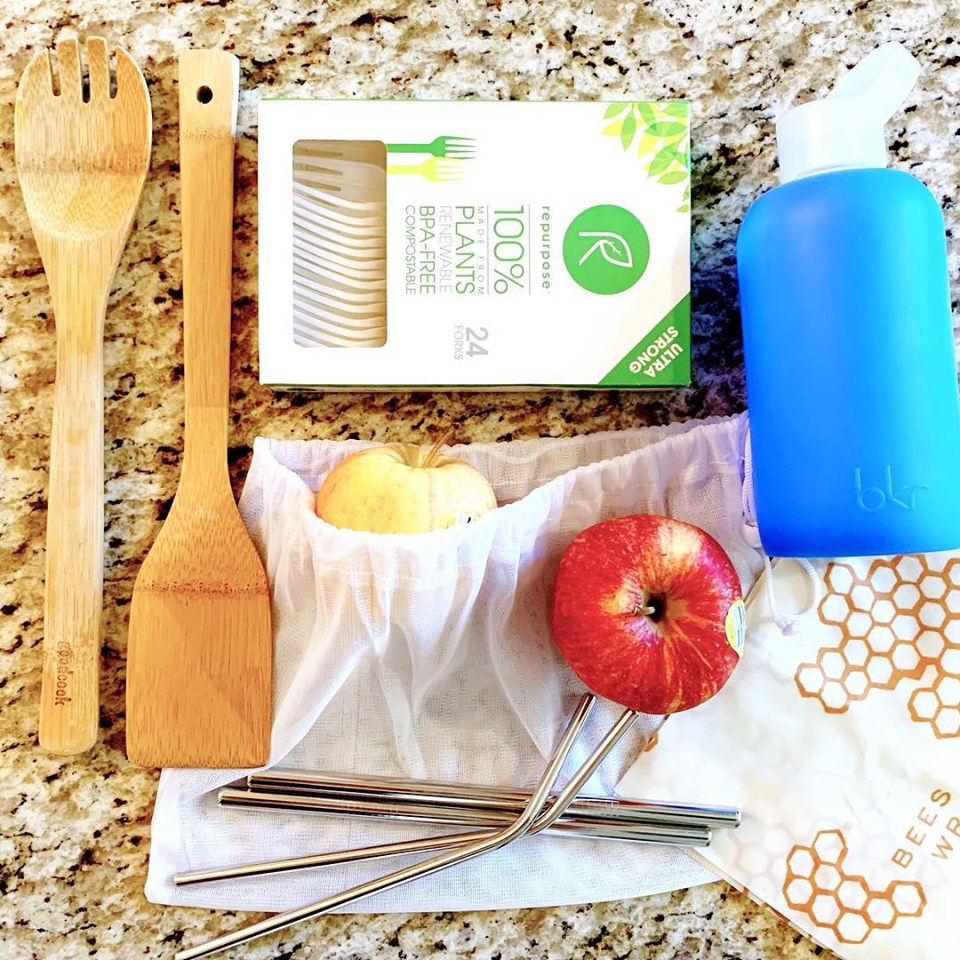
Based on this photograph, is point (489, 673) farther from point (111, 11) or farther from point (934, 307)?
point (111, 11)

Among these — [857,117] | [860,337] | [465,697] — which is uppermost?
[857,117]

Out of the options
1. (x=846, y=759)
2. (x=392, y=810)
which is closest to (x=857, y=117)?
(x=846, y=759)

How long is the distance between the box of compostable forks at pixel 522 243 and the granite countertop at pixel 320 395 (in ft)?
0.19

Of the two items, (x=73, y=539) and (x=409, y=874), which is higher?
(x=73, y=539)

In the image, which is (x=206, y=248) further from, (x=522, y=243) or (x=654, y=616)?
(x=654, y=616)

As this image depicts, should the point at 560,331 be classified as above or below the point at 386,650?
above

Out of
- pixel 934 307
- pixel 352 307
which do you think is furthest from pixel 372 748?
pixel 934 307

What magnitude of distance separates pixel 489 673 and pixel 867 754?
261 millimetres

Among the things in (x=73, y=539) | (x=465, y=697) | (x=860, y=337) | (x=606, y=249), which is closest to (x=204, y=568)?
(x=73, y=539)

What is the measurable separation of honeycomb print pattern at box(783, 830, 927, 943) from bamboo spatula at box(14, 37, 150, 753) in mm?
480

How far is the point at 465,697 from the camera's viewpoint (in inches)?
23.7

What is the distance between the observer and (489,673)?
23.7 inches

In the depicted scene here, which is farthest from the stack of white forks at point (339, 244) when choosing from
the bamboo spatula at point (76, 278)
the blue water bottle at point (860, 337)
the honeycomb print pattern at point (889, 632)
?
the honeycomb print pattern at point (889, 632)

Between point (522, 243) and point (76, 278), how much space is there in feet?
0.97
